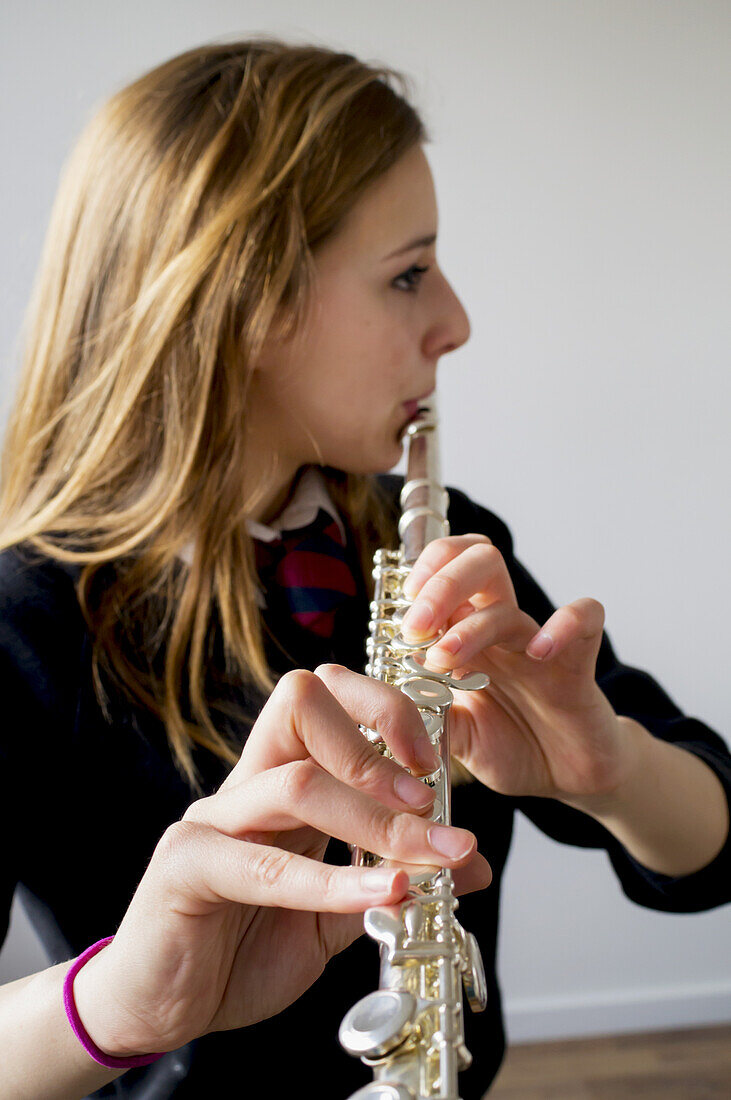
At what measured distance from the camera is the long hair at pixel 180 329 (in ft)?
2.73

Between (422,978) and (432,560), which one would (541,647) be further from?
(422,978)

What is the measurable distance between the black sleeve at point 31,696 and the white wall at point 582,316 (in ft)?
2.55

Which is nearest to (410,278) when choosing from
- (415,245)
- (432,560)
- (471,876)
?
(415,245)

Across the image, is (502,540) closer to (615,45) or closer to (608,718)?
(608,718)

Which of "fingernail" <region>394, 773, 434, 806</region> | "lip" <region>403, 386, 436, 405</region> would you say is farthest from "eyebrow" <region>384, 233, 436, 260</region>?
"fingernail" <region>394, 773, 434, 806</region>

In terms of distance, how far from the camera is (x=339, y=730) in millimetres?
436

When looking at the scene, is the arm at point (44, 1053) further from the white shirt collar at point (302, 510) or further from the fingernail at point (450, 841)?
the white shirt collar at point (302, 510)

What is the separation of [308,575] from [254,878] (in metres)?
0.51

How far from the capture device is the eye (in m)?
0.89

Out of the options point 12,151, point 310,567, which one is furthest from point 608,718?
point 12,151

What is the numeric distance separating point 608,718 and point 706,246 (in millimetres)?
1288

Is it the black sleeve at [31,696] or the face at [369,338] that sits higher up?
the face at [369,338]

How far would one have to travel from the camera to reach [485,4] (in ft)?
5.09

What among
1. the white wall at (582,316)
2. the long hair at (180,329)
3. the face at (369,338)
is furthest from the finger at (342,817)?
the white wall at (582,316)
